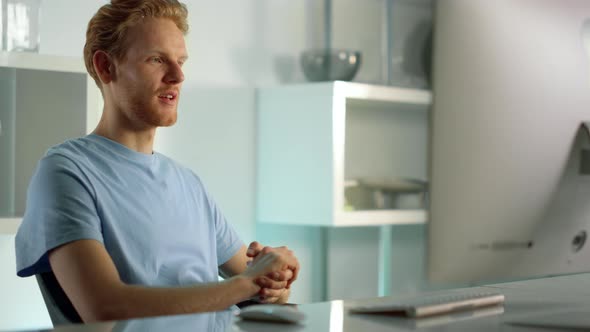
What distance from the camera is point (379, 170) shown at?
3.60 metres

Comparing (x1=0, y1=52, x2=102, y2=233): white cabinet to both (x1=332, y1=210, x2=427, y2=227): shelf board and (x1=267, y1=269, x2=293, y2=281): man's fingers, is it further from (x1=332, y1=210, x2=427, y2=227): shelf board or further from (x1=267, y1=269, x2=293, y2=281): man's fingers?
(x1=332, y1=210, x2=427, y2=227): shelf board

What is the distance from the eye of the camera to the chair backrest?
1.54 m

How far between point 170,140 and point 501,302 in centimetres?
191

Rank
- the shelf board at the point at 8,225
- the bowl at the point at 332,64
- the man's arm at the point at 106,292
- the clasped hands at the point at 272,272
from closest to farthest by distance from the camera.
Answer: the man's arm at the point at 106,292 < the clasped hands at the point at 272,272 < the shelf board at the point at 8,225 < the bowl at the point at 332,64

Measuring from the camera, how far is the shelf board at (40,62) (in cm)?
224

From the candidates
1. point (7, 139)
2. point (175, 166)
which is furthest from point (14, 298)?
point (175, 166)

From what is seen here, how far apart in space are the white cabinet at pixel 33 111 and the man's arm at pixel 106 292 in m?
0.74

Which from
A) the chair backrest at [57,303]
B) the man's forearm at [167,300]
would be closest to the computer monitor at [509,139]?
the man's forearm at [167,300]

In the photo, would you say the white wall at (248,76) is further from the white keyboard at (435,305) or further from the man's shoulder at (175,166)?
the white keyboard at (435,305)

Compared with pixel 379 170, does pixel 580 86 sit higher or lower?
higher

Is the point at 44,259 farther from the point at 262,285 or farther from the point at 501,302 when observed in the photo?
the point at 501,302

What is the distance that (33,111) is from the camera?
7.53 ft

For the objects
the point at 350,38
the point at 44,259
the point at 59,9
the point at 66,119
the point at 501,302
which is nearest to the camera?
the point at 501,302

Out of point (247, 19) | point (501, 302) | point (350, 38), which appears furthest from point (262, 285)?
point (350, 38)
